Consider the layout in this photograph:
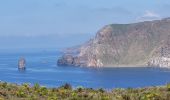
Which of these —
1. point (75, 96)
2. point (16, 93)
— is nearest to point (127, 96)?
point (75, 96)

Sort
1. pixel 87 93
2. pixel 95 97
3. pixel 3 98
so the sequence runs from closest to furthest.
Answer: pixel 3 98, pixel 95 97, pixel 87 93

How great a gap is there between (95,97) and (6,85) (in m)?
5.93

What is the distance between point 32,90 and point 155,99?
21.8 feet

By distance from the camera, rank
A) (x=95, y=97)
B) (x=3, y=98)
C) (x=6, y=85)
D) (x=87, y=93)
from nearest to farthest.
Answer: (x=3, y=98), (x=95, y=97), (x=87, y=93), (x=6, y=85)

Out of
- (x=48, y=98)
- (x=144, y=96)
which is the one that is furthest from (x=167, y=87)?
(x=48, y=98)

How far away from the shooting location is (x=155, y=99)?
77.5 ft

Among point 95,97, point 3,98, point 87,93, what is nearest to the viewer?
point 3,98

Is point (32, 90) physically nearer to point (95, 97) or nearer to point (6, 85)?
point (6, 85)

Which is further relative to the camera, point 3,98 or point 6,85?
point 6,85

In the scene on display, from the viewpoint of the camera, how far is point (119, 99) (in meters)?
24.0

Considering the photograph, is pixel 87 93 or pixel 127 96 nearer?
pixel 127 96

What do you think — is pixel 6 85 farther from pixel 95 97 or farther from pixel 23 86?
pixel 95 97

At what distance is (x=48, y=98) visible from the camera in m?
24.2

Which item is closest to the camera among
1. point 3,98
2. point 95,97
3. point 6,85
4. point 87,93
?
point 3,98
